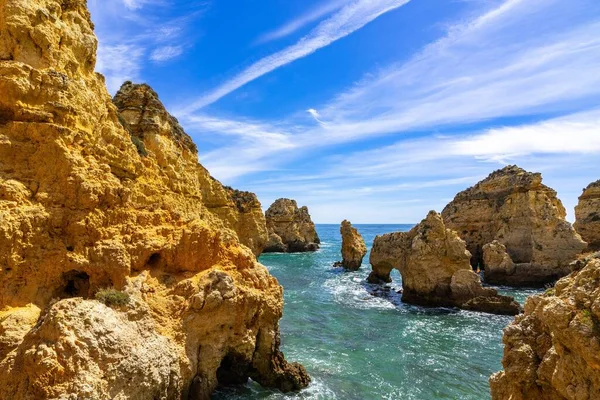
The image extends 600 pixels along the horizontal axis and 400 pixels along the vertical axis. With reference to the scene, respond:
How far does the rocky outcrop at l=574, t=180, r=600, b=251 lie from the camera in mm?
46469

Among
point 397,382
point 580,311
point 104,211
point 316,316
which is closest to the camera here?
point 580,311

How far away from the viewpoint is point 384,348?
2084 cm

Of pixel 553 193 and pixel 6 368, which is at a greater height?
pixel 553 193

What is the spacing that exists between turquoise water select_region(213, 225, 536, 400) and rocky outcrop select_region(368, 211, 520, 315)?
1171mm

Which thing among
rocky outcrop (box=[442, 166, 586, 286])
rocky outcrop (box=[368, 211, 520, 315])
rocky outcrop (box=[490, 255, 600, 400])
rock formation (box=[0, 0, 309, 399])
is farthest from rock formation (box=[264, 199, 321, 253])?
rocky outcrop (box=[490, 255, 600, 400])

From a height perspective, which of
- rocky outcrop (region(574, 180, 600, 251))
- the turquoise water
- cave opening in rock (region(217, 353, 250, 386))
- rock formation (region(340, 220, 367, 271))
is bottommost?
the turquoise water

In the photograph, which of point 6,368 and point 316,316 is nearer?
point 6,368

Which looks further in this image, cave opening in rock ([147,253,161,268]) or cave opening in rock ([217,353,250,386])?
cave opening in rock ([217,353,250,386])

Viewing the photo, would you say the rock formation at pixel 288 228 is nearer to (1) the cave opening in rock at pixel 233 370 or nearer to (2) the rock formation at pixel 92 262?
(1) the cave opening in rock at pixel 233 370

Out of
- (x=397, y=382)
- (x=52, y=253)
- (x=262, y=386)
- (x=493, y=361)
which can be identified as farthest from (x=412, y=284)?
(x=52, y=253)

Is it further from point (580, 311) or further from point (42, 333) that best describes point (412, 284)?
point (42, 333)

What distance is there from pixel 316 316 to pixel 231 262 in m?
15.7

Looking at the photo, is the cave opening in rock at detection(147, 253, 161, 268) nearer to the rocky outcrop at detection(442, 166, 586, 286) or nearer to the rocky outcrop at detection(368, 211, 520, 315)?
the rocky outcrop at detection(368, 211, 520, 315)

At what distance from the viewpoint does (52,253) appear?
34.2 ft
